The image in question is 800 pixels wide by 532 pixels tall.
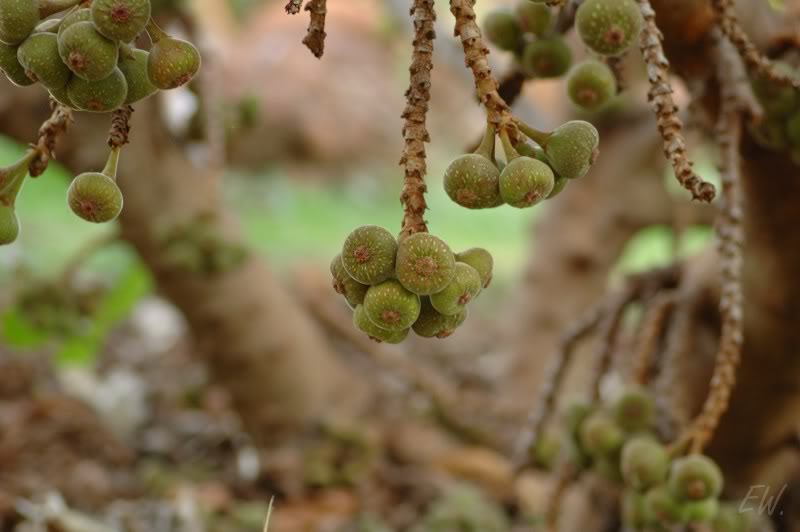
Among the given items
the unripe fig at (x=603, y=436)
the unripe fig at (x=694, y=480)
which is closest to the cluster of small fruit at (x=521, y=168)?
the unripe fig at (x=694, y=480)

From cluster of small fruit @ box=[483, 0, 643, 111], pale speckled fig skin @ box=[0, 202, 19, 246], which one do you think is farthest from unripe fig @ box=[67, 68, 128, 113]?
cluster of small fruit @ box=[483, 0, 643, 111]

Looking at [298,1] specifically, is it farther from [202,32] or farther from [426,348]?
[426,348]

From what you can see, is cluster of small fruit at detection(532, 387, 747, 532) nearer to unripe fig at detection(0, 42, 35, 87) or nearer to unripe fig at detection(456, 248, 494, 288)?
unripe fig at detection(456, 248, 494, 288)

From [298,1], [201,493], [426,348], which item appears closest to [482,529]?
[201,493]

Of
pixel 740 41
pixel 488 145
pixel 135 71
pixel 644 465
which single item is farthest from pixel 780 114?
pixel 135 71

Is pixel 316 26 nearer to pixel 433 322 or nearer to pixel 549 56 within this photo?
pixel 433 322

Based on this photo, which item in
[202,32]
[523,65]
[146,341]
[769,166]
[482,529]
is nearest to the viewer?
[523,65]
